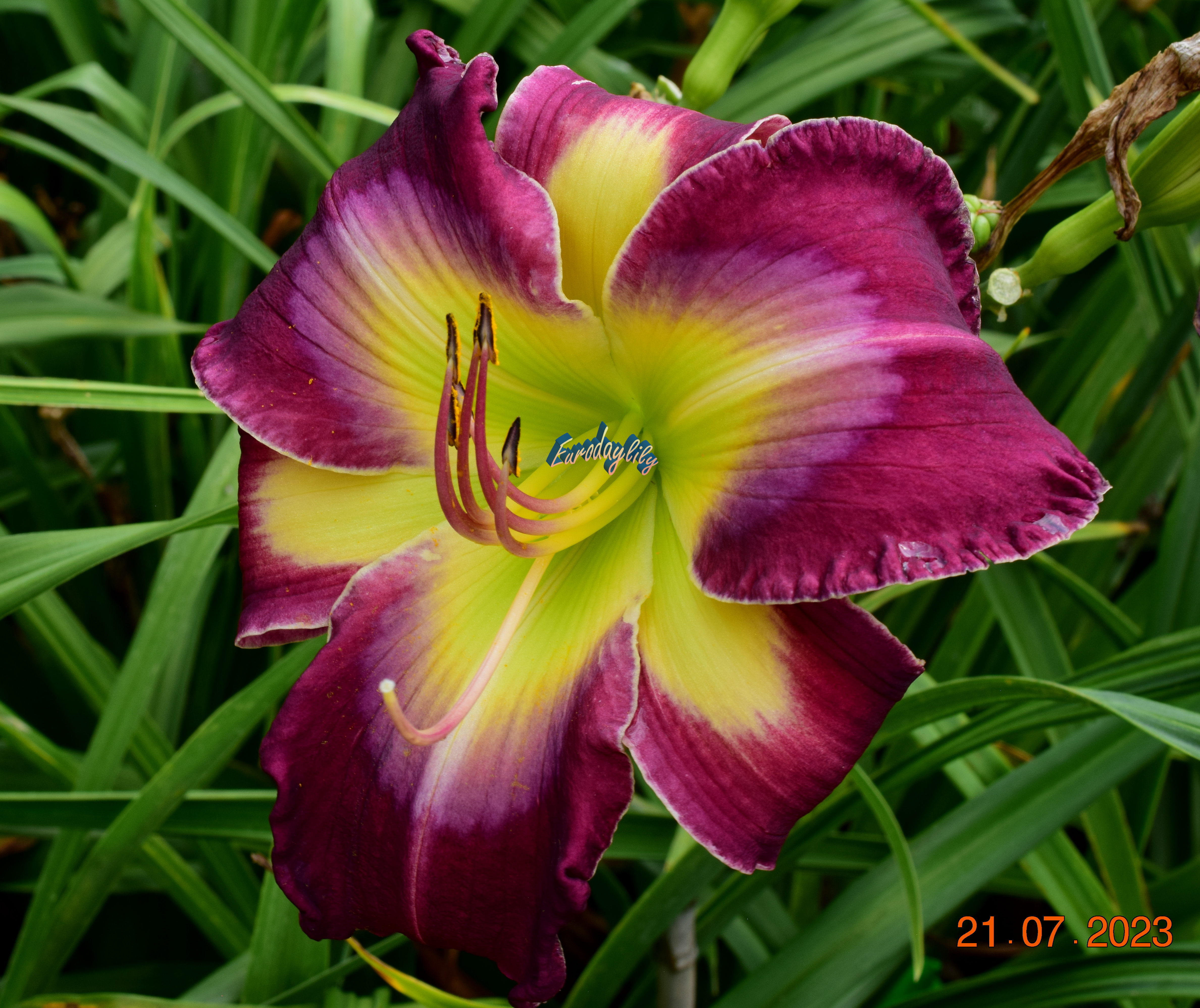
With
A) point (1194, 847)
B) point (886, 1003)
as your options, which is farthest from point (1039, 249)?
point (1194, 847)

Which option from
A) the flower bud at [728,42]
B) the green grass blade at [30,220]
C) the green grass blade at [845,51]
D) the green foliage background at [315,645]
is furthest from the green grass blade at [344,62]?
the flower bud at [728,42]

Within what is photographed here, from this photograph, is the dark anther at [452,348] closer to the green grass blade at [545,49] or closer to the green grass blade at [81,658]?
the green grass blade at [81,658]

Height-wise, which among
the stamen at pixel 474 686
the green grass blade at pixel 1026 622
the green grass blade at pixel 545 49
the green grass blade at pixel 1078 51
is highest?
the green grass blade at pixel 1078 51

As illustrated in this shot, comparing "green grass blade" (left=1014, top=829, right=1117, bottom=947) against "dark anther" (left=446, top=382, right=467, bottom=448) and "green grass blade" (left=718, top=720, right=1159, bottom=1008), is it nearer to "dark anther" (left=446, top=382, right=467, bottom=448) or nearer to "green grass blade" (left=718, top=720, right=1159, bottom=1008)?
"green grass blade" (left=718, top=720, right=1159, bottom=1008)

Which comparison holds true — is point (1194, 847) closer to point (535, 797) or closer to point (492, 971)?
point (492, 971)

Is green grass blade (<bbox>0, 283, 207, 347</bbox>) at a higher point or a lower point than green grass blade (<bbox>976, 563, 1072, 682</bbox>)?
lower

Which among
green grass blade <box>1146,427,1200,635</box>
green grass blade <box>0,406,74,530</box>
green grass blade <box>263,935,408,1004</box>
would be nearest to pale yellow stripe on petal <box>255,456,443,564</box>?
green grass blade <box>263,935,408,1004</box>

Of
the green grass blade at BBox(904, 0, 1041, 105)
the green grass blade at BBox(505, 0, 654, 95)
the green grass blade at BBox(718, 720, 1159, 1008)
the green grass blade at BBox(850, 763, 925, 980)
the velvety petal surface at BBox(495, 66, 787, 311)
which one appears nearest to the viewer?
the velvety petal surface at BBox(495, 66, 787, 311)
